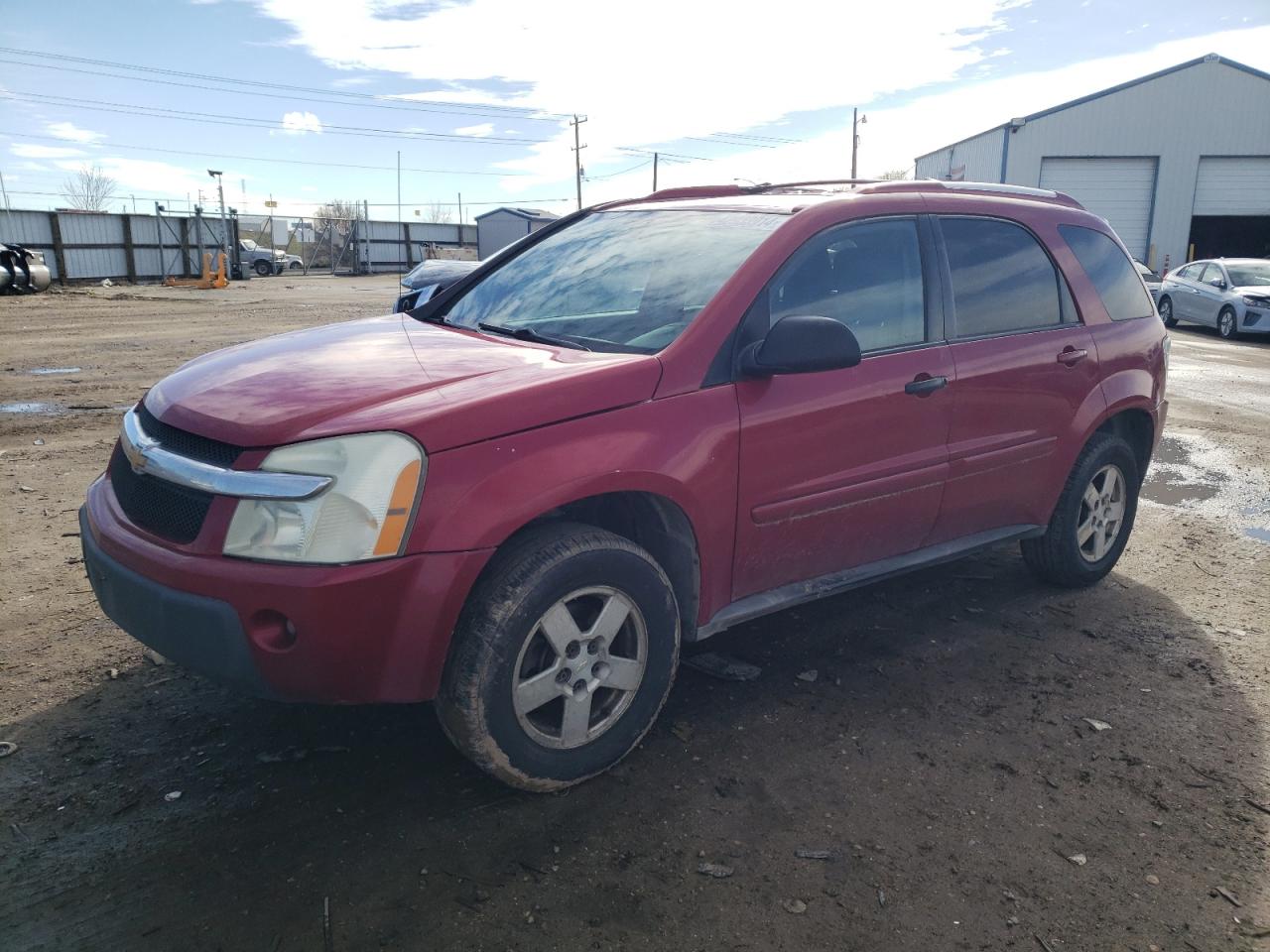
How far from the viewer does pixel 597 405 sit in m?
2.84

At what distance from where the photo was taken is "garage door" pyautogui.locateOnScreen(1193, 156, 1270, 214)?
3161 centimetres

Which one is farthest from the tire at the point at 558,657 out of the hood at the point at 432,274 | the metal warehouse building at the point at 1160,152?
the metal warehouse building at the point at 1160,152

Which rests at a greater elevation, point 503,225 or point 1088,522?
point 503,225

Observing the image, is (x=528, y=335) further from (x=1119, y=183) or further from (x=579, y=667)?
(x=1119, y=183)

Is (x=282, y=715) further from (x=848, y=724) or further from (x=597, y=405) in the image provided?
(x=848, y=724)

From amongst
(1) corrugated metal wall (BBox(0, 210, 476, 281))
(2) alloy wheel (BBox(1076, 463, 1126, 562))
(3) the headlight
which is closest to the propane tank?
(1) corrugated metal wall (BBox(0, 210, 476, 281))

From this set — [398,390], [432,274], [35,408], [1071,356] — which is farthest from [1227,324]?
[398,390]

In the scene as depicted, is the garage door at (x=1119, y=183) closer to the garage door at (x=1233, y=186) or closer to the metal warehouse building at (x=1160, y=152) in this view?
the metal warehouse building at (x=1160, y=152)

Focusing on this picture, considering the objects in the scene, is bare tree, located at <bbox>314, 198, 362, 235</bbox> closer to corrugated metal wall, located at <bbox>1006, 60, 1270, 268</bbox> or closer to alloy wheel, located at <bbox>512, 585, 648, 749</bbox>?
corrugated metal wall, located at <bbox>1006, 60, 1270, 268</bbox>

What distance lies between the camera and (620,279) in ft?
12.0

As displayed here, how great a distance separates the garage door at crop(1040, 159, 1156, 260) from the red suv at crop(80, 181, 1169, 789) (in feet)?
102

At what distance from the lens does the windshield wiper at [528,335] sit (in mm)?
3322

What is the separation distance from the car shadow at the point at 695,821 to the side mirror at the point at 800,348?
124 centimetres

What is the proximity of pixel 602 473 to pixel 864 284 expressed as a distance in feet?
4.78
